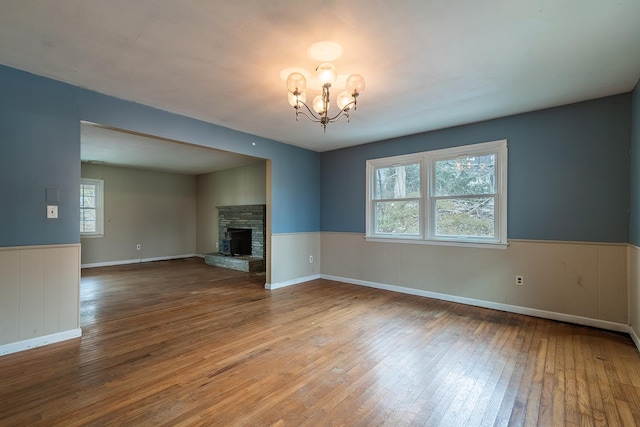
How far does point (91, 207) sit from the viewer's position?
7125 millimetres

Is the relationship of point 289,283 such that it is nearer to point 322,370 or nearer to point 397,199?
point 397,199

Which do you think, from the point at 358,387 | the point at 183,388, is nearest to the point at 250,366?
the point at 183,388

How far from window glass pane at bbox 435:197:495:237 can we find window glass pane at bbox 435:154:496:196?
0.13 metres

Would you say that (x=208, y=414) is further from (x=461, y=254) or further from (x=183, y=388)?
(x=461, y=254)

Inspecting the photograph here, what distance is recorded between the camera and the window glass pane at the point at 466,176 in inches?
157

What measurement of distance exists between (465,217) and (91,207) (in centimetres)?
807

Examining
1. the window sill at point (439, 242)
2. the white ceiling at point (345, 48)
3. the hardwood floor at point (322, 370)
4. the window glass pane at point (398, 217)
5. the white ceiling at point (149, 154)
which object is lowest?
the hardwood floor at point (322, 370)

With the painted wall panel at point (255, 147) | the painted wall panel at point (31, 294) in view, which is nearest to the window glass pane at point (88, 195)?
the painted wall panel at point (255, 147)

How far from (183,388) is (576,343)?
11.4ft

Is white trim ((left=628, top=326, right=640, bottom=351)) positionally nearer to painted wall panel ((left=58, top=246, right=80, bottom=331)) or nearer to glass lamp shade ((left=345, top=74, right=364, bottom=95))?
glass lamp shade ((left=345, top=74, right=364, bottom=95))

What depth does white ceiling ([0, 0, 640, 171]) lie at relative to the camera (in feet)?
6.02

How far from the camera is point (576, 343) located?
112 inches

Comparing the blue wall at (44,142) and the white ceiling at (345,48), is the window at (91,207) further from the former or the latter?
the white ceiling at (345,48)

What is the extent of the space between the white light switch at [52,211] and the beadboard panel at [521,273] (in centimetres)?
410
